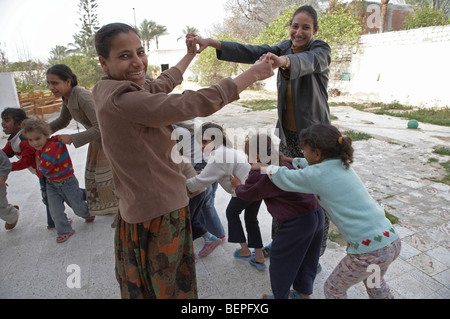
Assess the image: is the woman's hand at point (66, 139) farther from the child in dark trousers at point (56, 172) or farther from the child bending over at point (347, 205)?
the child bending over at point (347, 205)

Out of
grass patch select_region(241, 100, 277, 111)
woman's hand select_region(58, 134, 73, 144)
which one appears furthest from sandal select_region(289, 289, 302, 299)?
grass patch select_region(241, 100, 277, 111)

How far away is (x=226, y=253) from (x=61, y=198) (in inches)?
67.4

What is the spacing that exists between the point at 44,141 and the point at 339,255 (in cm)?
285

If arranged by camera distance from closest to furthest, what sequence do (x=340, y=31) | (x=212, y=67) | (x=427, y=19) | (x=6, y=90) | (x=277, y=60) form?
(x=277, y=60), (x=6, y=90), (x=340, y=31), (x=427, y=19), (x=212, y=67)

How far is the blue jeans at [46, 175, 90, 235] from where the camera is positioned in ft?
9.64

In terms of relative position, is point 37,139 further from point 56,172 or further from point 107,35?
point 107,35

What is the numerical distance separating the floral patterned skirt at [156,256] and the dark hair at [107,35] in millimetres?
794

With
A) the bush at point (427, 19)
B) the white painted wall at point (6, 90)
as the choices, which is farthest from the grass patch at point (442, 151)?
the bush at point (427, 19)

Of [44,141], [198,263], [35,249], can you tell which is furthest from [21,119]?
[198,263]

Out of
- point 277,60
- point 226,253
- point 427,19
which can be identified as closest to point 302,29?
point 277,60

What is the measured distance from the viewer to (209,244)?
274 centimetres

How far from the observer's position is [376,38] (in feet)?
38.8

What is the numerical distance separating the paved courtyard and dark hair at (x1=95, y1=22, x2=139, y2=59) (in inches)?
69.7
